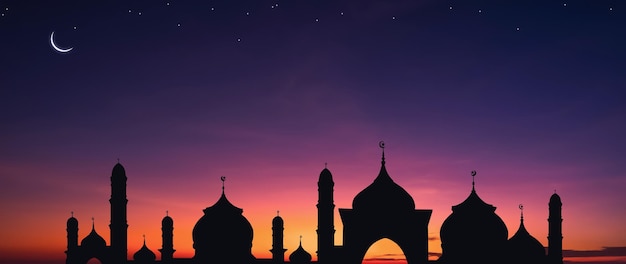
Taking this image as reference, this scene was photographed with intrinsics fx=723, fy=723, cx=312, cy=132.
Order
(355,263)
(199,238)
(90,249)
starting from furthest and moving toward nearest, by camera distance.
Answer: (90,249) < (199,238) < (355,263)

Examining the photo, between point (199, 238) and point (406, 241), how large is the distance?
1288cm

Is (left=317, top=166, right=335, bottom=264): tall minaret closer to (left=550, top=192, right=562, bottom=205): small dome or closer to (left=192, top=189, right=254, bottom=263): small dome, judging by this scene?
(left=192, top=189, right=254, bottom=263): small dome

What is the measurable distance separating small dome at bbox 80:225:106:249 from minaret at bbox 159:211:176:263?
4317mm

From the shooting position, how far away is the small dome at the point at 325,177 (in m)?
43.2

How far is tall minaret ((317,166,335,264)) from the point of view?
1663 inches

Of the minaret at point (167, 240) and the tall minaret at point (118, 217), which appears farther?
the minaret at point (167, 240)

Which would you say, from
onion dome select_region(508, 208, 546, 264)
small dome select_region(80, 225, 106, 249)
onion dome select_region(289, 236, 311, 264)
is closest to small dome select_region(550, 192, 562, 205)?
onion dome select_region(508, 208, 546, 264)

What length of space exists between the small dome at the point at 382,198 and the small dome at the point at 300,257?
1102cm

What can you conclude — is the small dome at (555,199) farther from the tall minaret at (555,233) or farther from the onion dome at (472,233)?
the onion dome at (472,233)

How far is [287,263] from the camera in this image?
50.6 m

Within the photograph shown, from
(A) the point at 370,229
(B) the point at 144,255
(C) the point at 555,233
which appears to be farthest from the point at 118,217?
(C) the point at 555,233

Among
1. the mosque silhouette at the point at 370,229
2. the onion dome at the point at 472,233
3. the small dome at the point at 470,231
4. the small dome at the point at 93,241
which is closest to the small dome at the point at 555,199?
the mosque silhouette at the point at 370,229

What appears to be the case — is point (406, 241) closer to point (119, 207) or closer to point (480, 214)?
point (480, 214)

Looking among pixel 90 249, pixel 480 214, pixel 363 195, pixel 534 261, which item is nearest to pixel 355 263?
pixel 363 195
